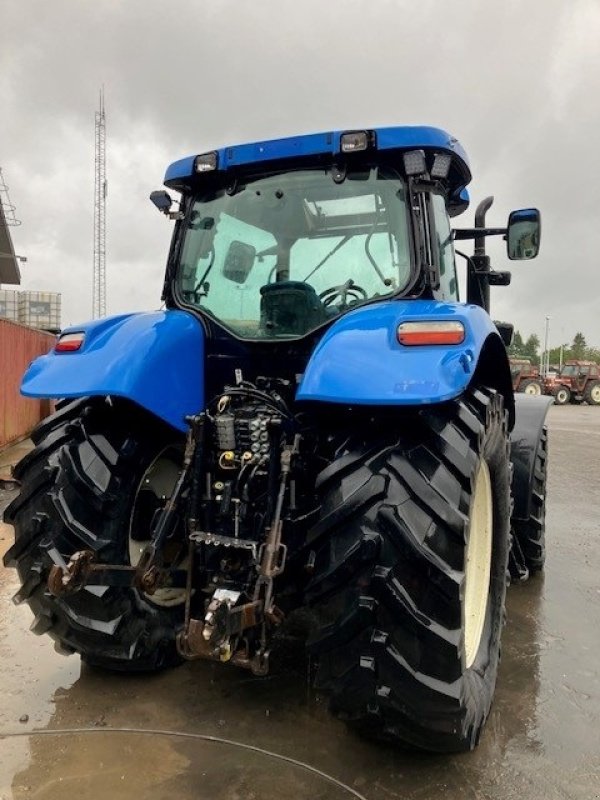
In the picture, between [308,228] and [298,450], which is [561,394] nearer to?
[308,228]

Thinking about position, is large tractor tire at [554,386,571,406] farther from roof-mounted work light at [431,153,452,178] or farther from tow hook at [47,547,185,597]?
tow hook at [47,547,185,597]

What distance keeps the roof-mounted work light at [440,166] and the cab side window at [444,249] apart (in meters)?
0.16

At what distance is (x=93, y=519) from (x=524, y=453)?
2.62 metres

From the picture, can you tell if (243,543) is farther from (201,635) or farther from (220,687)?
(220,687)

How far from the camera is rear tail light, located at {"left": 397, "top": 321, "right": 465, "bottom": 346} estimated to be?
213 cm

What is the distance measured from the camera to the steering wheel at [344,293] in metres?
2.75

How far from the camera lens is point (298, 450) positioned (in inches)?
94.2

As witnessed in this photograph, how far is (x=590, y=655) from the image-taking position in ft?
10.7

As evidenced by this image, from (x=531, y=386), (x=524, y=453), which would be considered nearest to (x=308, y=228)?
(x=524, y=453)

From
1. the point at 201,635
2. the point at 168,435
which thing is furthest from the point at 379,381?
the point at 168,435

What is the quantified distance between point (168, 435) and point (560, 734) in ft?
6.61

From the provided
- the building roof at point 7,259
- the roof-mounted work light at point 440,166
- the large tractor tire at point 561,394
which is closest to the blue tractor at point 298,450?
the roof-mounted work light at point 440,166

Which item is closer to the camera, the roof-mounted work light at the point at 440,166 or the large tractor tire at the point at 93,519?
the large tractor tire at the point at 93,519

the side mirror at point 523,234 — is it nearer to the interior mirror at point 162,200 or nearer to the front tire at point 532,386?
the interior mirror at point 162,200
